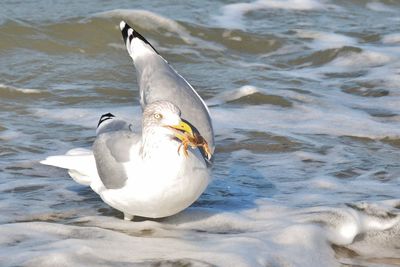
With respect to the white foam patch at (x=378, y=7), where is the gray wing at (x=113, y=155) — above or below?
above

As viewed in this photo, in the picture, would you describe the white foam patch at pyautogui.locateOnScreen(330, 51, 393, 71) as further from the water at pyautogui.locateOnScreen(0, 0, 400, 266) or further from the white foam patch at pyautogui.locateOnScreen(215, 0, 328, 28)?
the white foam patch at pyautogui.locateOnScreen(215, 0, 328, 28)

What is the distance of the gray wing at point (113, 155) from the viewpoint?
4.87 meters

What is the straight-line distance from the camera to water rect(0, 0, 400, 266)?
4758 mm

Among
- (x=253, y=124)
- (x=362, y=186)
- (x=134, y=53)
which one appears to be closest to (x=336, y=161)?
(x=362, y=186)

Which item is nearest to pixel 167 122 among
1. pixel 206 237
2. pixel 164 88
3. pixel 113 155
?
pixel 113 155

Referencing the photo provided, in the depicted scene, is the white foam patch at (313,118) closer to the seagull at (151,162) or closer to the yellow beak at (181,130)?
the seagull at (151,162)

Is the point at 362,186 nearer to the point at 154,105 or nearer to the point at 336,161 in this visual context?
the point at 336,161

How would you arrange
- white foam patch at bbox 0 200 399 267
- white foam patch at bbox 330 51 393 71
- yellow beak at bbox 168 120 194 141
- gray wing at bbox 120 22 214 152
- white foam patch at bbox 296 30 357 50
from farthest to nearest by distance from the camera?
white foam patch at bbox 296 30 357 50, white foam patch at bbox 330 51 393 71, gray wing at bbox 120 22 214 152, yellow beak at bbox 168 120 194 141, white foam patch at bbox 0 200 399 267

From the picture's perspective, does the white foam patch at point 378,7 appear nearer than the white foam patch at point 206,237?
No

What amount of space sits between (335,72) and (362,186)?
364 cm

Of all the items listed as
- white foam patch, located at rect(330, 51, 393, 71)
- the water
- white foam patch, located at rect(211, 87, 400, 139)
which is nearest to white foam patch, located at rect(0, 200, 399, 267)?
the water

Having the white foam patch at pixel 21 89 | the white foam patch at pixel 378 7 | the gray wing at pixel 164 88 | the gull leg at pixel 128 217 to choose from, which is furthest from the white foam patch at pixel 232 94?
the white foam patch at pixel 378 7

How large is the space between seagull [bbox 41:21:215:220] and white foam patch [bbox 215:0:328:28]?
225 inches

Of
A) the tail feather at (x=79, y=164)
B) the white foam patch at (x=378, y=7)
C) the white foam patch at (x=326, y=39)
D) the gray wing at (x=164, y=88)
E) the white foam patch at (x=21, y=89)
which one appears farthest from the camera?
the white foam patch at (x=378, y=7)
